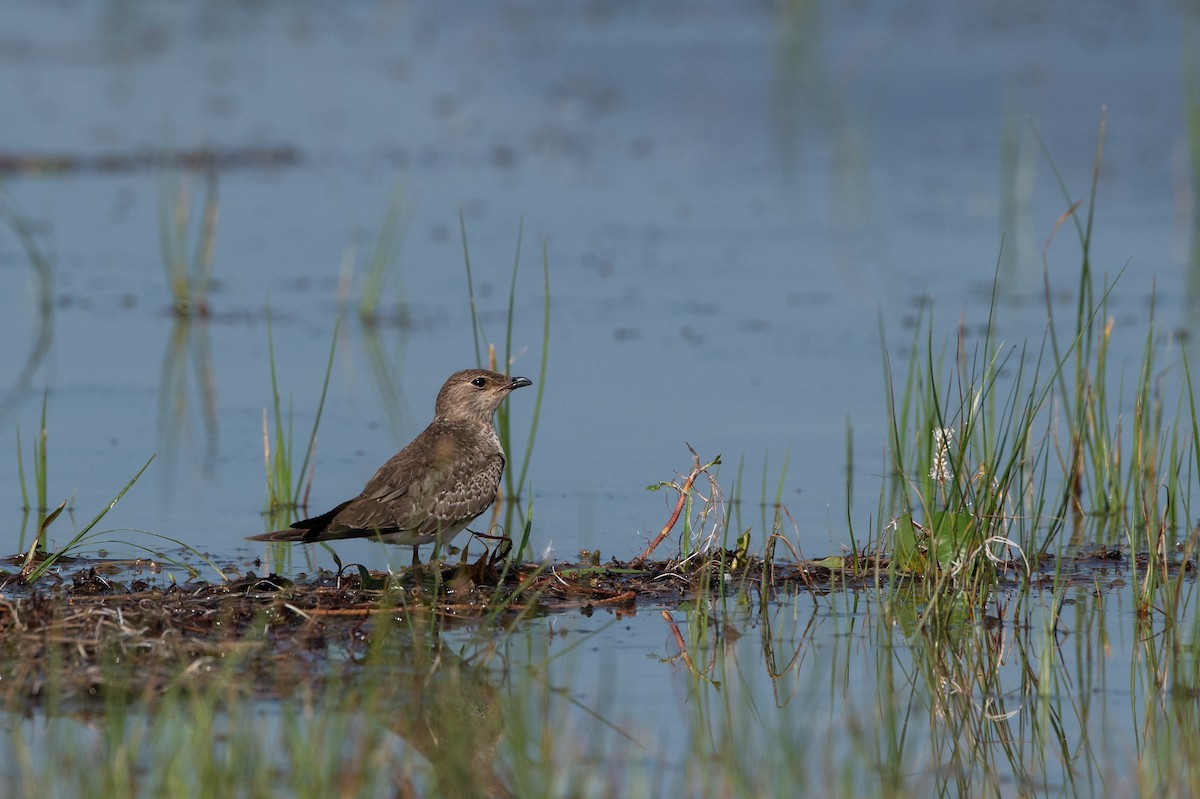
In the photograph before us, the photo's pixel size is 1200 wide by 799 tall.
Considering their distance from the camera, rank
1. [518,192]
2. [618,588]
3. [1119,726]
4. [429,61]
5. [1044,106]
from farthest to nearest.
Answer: [429,61] < [1044,106] < [518,192] < [618,588] < [1119,726]

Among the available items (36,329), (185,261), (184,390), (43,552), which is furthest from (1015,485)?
(36,329)

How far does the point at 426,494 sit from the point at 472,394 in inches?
33.3

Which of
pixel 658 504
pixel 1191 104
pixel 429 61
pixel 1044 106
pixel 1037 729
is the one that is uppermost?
pixel 429 61

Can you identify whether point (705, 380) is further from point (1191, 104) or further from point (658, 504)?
point (1191, 104)

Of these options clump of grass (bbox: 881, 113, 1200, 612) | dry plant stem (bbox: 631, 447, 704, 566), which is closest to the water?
dry plant stem (bbox: 631, 447, 704, 566)

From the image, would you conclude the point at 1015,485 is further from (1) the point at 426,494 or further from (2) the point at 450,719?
(2) the point at 450,719

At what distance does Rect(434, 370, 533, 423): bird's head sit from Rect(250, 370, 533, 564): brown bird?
0.01 m

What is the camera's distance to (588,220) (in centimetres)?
1608

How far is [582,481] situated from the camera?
9.15 m

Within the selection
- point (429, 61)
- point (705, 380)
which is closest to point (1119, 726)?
point (705, 380)

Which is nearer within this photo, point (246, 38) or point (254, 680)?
point (254, 680)

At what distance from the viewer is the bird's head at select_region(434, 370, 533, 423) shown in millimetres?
7840

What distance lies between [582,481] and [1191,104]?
587 cm

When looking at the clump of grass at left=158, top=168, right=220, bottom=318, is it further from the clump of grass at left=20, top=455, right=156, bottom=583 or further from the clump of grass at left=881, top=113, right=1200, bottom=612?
the clump of grass at left=881, top=113, right=1200, bottom=612
